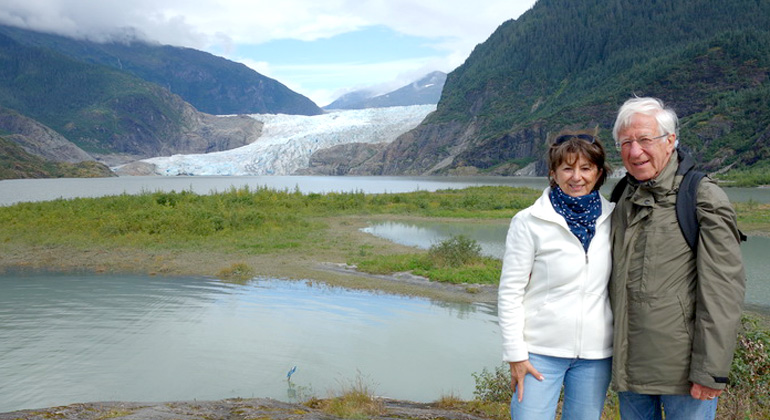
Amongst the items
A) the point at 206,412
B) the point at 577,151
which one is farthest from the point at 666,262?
the point at 206,412

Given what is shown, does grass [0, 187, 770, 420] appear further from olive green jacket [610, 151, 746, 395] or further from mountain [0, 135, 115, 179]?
mountain [0, 135, 115, 179]

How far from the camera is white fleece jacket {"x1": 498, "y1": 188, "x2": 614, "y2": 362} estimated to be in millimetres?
2318

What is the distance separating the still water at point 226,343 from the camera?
19.1 feet

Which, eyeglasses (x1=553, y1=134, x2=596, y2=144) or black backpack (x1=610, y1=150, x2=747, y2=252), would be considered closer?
black backpack (x1=610, y1=150, x2=747, y2=252)

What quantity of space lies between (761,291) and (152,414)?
1124cm

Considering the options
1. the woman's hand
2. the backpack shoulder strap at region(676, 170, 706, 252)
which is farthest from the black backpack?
the woman's hand

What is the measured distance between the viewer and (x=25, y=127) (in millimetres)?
138875

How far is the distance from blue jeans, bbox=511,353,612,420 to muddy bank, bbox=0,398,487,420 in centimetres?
165

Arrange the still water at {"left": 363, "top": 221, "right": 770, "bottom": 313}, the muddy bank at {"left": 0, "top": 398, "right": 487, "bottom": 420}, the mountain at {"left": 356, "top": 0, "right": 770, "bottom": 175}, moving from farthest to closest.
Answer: the mountain at {"left": 356, "top": 0, "right": 770, "bottom": 175}, the still water at {"left": 363, "top": 221, "right": 770, "bottom": 313}, the muddy bank at {"left": 0, "top": 398, "right": 487, "bottom": 420}

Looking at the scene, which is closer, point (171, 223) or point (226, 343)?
point (226, 343)

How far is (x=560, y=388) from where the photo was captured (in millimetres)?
2369

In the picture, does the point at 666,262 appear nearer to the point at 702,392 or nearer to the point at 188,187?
the point at 702,392

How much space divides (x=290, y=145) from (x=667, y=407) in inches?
4048

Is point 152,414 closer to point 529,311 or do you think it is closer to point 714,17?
point 529,311
